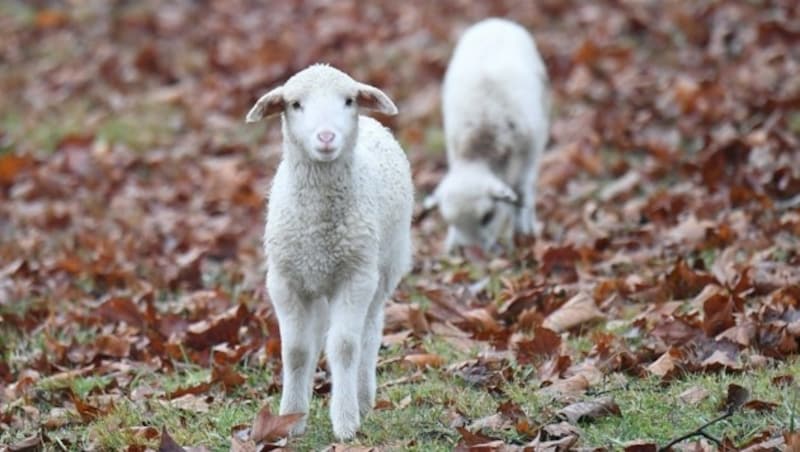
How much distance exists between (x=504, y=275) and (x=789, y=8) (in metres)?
6.02

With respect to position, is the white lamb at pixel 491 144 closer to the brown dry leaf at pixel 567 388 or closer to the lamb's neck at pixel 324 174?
the brown dry leaf at pixel 567 388

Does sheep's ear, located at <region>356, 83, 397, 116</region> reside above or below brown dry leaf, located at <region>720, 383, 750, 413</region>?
above

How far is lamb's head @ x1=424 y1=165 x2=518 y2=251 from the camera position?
8961 millimetres

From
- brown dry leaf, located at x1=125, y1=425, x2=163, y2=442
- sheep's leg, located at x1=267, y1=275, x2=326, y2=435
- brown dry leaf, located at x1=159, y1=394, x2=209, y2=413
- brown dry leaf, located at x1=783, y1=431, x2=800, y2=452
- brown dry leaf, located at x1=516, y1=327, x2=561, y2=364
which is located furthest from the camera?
brown dry leaf, located at x1=516, y1=327, x2=561, y2=364

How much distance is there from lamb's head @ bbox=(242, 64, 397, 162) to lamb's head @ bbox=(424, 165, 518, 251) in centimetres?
346

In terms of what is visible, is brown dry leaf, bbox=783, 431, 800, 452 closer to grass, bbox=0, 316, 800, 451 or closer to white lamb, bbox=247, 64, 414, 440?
grass, bbox=0, 316, 800, 451

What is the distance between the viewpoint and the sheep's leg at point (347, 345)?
5410 mm

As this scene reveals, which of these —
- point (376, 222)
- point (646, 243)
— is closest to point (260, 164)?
point (646, 243)

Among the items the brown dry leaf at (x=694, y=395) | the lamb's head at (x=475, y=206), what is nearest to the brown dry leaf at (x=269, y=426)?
the brown dry leaf at (x=694, y=395)

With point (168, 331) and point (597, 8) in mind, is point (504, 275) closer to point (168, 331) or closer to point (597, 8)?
point (168, 331)

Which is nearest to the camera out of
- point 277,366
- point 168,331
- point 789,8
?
point 277,366

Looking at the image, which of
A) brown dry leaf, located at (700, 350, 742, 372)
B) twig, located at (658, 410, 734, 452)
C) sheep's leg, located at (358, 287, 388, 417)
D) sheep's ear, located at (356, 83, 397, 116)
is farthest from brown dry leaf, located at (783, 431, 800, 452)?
sheep's ear, located at (356, 83, 397, 116)

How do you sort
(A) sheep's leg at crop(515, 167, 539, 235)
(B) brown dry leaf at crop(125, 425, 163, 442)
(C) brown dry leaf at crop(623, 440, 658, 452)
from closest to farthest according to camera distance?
(C) brown dry leaf at crop(623, 440, 658, 452) < (B) brown dry leaf at crop(125, 425, 163, 442) < (A) sheep's leg at crop(515, 167, 539, 235)

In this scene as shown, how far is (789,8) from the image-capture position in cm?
1286
